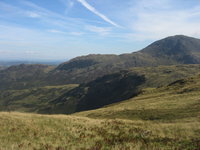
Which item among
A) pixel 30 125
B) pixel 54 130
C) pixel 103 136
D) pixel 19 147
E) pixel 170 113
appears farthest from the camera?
pixel 170 113

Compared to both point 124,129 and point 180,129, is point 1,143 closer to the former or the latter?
point 124,129

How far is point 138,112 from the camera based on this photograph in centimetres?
3381

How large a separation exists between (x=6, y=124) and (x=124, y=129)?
1174 centimetres

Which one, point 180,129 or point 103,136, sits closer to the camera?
point 103,136

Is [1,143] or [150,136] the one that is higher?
[1,143]

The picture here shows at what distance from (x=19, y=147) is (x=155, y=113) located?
22363 millimetres

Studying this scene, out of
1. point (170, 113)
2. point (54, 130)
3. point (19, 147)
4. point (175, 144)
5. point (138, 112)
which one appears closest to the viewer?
point (19, 147)

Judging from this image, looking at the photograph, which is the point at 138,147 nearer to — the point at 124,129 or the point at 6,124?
the point at 124,129

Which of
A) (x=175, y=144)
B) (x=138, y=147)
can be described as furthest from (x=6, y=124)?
(x=175, y=144)

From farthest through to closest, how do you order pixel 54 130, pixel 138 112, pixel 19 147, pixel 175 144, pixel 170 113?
pixel 138 112
pixel 170 113
pixel 54 130
pixel 175 144
pixel 19 147

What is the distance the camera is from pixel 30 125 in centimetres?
2022

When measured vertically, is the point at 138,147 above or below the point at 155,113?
above

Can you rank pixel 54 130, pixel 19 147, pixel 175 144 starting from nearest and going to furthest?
pixel 19 147, pixel 175 144, pixel 54 130

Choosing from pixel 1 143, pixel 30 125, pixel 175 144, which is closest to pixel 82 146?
pixel 1 143
